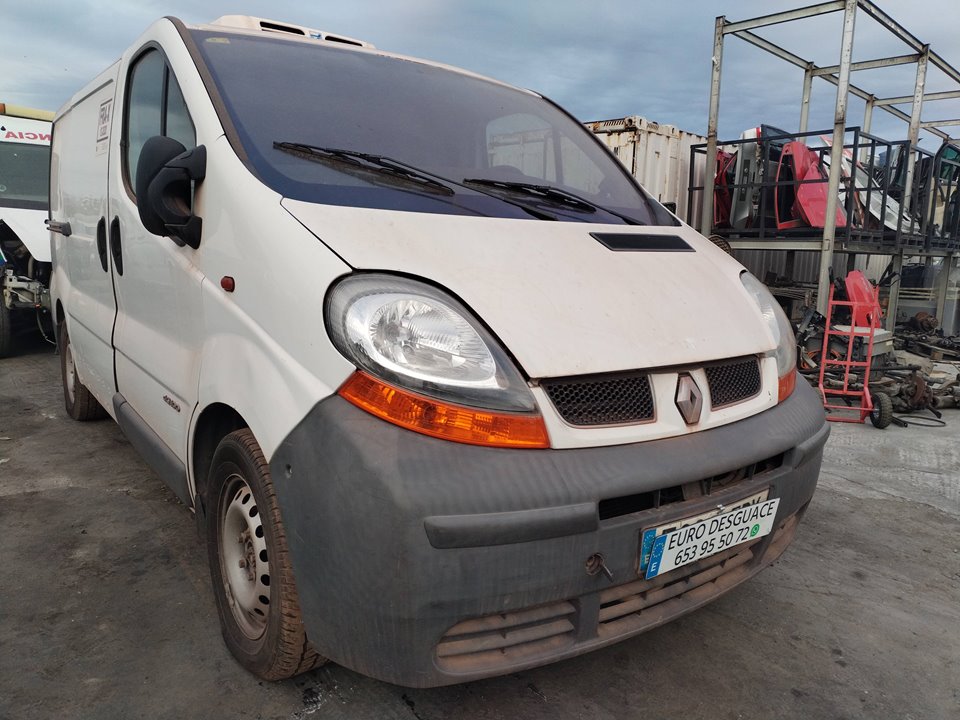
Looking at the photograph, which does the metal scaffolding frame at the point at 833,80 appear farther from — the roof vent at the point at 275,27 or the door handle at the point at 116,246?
the door handle at the point at 116,246

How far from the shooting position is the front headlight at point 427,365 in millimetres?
1439

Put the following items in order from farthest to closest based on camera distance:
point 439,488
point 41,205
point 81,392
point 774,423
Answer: point 41,205 < point 81,392 < point 774,423 < point 439,488

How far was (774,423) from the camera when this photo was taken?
188 cm

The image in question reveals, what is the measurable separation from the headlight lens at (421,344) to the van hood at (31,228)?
6544 millimetres

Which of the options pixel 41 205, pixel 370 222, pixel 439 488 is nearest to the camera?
pixel 439 488

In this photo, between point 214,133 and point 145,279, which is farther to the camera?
point 145,279

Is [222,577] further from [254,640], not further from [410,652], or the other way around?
[410,652]

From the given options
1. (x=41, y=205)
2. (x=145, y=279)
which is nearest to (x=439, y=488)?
(x=145, y=279)

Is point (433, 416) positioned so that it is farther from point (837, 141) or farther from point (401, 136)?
point (837, 141)

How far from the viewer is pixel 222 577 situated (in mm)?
2021

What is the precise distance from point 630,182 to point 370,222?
4.58 feet

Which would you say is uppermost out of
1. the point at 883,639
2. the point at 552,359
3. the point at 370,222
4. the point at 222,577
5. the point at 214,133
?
the point at 214,133

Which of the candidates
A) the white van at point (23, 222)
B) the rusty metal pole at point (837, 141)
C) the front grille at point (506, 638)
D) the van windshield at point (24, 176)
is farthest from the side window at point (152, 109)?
the rusty metal pole at point (837, 141)

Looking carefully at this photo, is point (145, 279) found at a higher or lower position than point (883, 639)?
higher
